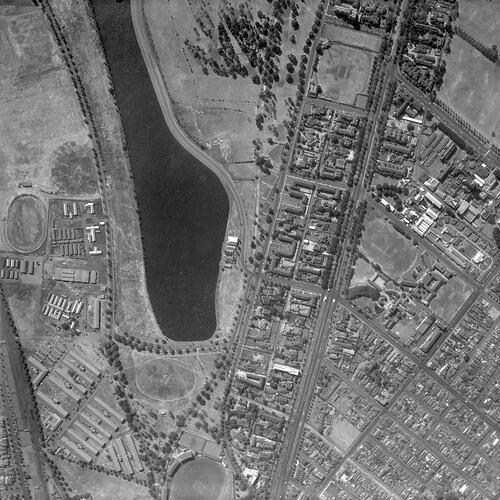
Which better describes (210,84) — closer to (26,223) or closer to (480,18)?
(26,223)

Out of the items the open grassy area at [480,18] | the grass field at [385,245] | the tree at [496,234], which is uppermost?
the open grassy area at [480,18]

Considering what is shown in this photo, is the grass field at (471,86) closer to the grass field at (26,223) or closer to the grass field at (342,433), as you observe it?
the grass field at (342,433)

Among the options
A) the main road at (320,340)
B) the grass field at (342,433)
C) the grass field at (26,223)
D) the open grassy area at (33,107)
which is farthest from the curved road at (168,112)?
the grass field at (342,433)

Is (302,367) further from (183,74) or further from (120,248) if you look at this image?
(183,74)

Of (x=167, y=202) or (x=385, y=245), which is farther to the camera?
(x=385, y=245)

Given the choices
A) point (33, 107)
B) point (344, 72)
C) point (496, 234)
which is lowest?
point (496, 234)

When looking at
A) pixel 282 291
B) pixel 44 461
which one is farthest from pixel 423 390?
→ pixel 44 461

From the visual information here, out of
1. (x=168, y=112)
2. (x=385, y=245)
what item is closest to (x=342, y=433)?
(x=385, y=245)
